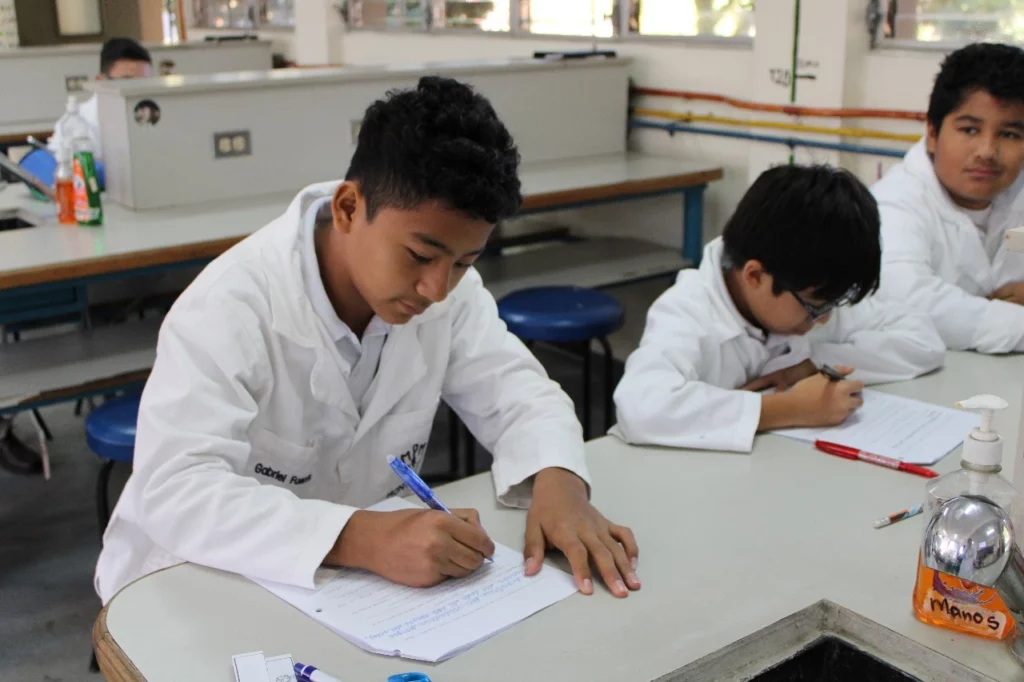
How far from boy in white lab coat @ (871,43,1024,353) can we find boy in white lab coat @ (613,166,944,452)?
0.18m

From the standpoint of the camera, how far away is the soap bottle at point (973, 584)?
0.94 metres

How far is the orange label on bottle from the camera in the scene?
94 cm

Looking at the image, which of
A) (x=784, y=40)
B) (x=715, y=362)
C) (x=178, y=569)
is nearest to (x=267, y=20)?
(x=784, y=40)

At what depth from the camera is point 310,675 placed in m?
0.87

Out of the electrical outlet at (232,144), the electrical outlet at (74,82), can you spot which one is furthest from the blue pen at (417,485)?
the electrical outlet at (74,82)

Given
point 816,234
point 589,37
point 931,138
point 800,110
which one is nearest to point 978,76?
point 931,138

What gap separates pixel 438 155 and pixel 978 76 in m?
1.36

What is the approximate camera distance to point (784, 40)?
3082mm

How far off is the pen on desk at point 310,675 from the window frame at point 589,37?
9.26 ft

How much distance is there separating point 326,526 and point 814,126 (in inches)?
95.6

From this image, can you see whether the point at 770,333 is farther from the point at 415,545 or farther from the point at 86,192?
the point at 86,192

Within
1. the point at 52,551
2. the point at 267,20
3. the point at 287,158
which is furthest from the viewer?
the point at 267,20

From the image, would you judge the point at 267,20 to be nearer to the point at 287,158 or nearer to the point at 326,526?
the point at 287,158

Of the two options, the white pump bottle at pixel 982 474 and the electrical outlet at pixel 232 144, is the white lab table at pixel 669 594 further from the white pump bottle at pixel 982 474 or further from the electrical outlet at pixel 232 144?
the electrical outlet at pixel 232 144
